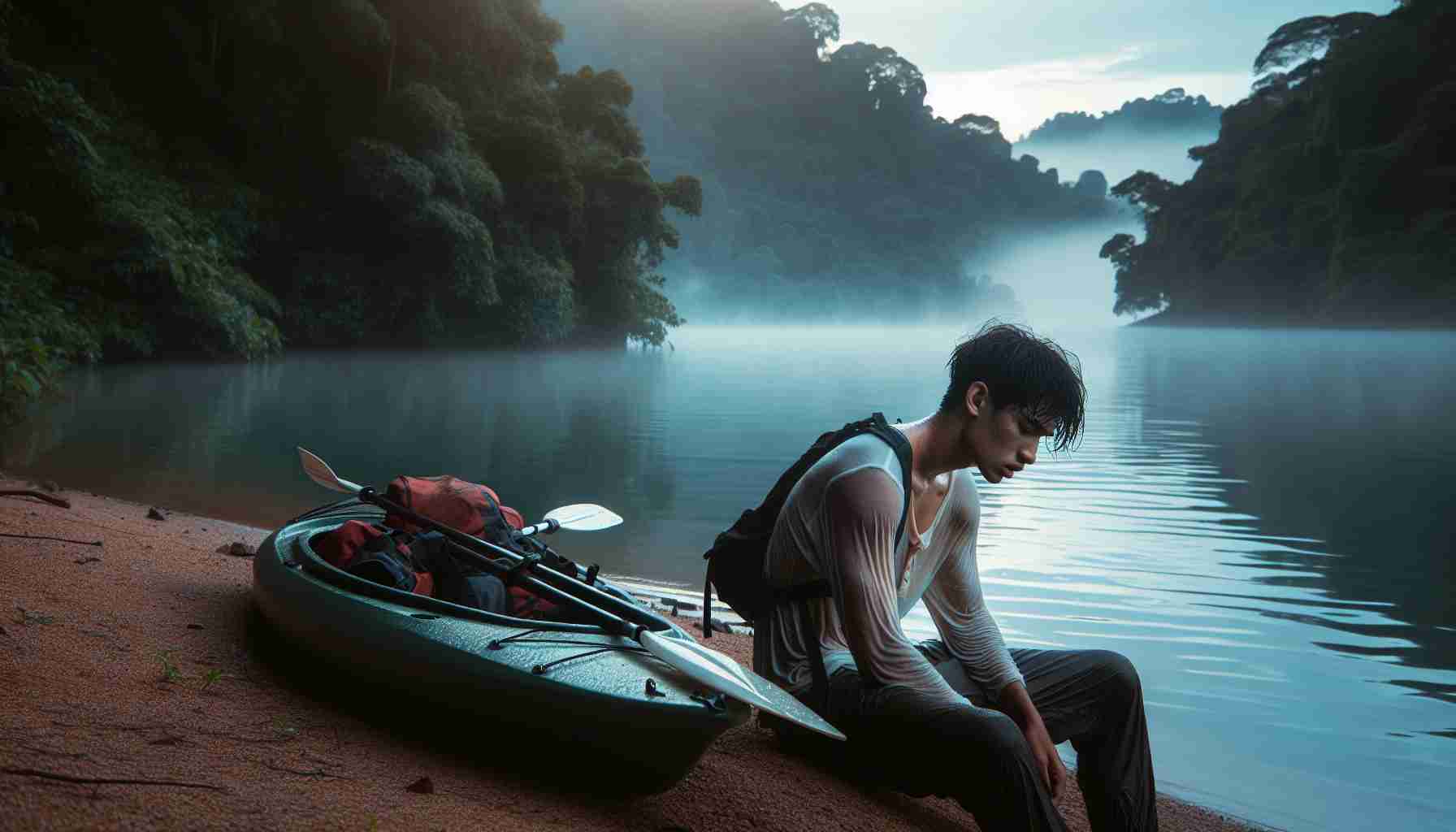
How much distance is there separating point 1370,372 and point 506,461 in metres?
28.8

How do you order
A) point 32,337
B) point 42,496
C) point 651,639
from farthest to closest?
point 32,337 → point 42,496 → point 651,639

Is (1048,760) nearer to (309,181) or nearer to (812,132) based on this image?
(309,181)

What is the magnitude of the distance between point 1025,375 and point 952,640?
29.0 inches

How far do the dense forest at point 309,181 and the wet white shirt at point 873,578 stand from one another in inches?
510

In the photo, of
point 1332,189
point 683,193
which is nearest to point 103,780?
point 683,193

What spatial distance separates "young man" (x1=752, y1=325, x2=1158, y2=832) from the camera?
2324mm

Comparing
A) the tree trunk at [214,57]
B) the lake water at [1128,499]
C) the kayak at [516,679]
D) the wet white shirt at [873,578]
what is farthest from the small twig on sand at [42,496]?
the tree trunk at [214,57]

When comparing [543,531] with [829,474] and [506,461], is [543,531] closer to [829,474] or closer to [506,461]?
[829,474]

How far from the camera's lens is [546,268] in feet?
92.2

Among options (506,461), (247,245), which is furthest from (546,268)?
(506,461)

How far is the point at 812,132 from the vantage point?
141500 mm

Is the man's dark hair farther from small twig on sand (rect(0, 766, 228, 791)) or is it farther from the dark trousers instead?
small twig on sand (rect(0, 766, 228, 791))

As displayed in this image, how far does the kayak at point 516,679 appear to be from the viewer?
2.50 m

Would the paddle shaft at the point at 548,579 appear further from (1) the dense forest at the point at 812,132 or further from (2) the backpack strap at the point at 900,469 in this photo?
(1) the dense forest at the point at 812,132
